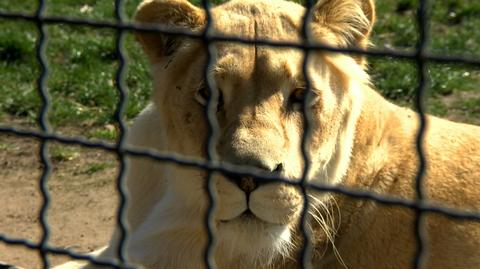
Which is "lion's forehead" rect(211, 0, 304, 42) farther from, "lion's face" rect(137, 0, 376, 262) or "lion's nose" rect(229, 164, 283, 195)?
"lion's nose" rect(229, 164, 283, 195)

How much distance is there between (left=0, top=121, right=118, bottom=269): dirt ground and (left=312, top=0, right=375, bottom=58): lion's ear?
2082 millimetres

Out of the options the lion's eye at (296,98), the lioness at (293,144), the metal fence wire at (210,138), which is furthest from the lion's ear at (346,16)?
the metal fence wire at (210,138)

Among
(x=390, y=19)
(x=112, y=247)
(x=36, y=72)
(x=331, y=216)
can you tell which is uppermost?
(x=390, y=19)

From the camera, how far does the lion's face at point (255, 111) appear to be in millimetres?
3096

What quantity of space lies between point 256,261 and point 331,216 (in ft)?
1.04

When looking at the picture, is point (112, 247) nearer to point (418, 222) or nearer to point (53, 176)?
point (53, 176)

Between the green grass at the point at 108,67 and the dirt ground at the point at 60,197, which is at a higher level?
the green grass at the point at 108,67

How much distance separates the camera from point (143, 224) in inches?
157

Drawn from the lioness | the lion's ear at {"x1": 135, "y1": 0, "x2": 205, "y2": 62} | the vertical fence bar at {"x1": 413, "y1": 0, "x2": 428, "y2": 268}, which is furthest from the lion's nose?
the vertical fence bar at {"x1": 413, "y1": 0, "x2": 428, "y2": 268}

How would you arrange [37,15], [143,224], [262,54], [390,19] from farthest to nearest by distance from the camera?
[390,19], [143,224], [262,54], [37,15]

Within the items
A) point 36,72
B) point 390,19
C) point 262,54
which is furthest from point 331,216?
point 390,19

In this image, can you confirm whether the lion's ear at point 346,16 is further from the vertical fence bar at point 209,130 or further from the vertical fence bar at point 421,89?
the vertical fence bar at point 421,89

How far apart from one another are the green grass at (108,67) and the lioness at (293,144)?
8.46 feet

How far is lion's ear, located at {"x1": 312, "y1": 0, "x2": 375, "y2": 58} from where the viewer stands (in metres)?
3.54
